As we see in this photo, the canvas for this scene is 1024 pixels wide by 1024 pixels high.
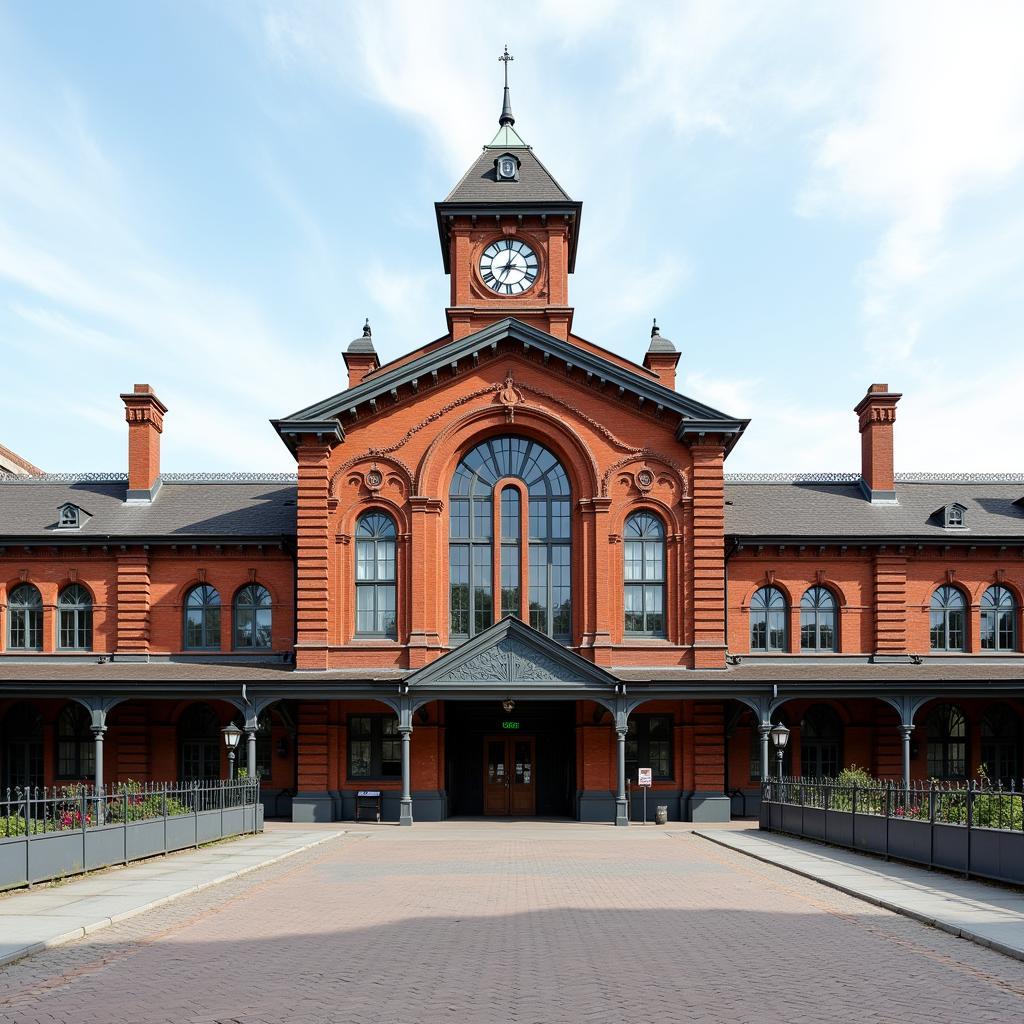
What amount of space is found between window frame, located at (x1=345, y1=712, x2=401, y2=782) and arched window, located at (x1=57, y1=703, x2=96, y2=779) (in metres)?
8.21

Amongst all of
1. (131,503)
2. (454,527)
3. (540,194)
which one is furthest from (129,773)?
(540,194)

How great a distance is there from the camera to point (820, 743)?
3756 centimetres

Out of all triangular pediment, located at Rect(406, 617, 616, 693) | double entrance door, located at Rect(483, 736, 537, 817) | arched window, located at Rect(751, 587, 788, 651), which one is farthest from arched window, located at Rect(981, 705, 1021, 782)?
double entrance door, located at Rect(483, 736, 537, 817)

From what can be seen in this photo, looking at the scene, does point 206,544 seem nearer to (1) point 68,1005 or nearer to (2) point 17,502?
(2) point 17,502

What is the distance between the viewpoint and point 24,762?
37.3 m

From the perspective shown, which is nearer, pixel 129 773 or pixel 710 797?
pixel 710 797

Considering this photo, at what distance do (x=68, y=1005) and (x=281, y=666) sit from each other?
26.0 metres

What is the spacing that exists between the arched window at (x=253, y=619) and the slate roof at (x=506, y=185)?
546 inches

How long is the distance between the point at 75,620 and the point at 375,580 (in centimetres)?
1028

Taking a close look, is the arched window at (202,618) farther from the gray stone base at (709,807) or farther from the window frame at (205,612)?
the gray stone base at (709,807)

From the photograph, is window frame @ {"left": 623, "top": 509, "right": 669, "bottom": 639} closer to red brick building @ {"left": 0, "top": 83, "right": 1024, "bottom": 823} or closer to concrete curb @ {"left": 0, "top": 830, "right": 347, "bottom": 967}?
red brick building @ {"left": 0, "top": 83, "right": 1024, "bottom": 823}

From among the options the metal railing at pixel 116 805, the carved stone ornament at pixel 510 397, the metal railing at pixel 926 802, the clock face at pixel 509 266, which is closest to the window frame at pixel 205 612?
the metal railing at pixel 116 805

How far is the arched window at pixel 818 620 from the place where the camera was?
38.4 meters

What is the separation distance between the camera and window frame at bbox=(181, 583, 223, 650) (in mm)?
38344
